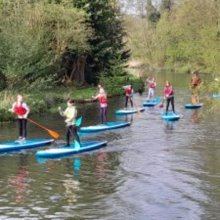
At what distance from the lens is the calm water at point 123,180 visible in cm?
1269

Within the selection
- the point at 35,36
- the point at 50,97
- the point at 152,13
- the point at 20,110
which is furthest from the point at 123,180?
the point at 152,13

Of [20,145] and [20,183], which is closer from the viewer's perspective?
[20,183]

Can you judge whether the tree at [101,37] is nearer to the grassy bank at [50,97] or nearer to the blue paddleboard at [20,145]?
the grassy bank at [50,97]

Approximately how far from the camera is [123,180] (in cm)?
1563

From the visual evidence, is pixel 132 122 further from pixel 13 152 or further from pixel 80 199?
pixel 80 199

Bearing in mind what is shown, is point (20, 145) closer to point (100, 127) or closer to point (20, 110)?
point (20, 110)

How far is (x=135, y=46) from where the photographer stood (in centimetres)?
9350

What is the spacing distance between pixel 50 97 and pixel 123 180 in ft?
61.4

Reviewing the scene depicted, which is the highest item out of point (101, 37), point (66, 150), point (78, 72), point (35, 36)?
point (101, 37)

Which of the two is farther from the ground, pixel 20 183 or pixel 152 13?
pixel 152 13

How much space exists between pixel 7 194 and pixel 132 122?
1486 cm

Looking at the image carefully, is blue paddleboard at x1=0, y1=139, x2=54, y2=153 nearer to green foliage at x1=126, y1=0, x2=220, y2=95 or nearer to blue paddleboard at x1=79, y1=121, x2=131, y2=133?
blue paddleboard at x1=79, y1=121, x2=131, y2=133

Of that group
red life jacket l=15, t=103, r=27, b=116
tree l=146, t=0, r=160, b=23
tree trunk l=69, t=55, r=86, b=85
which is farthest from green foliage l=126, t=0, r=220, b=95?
red life jacket l=15, t=103, r=27, b=116

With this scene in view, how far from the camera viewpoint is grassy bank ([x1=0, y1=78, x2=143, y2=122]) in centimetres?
2789
